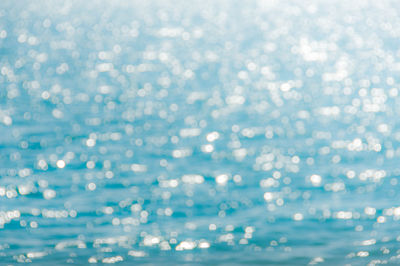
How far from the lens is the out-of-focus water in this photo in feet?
85.0

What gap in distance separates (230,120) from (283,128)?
466 centimetres

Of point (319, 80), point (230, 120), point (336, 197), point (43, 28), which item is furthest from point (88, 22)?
point (336, 197)

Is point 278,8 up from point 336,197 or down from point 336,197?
up

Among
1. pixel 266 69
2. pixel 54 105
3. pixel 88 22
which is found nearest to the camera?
pixel 54 105

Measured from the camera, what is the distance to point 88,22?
402 feet

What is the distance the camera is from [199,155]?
1523 inches

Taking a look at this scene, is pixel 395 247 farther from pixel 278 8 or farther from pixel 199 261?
pixel 278 8

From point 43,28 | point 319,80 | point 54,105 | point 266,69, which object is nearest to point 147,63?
point 266,69

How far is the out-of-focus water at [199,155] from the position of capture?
25.9m

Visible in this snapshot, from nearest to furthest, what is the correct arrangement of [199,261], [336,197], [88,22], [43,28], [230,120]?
[199,261]
[336,197]
[230,120]
[43,28]
[88,22]

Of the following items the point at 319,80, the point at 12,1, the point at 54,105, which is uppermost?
the point at 12,1

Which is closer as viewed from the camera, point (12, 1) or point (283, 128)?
point (283, 128)

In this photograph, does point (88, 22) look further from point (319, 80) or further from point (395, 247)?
point (395, 247)

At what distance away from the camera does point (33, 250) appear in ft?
81.5
